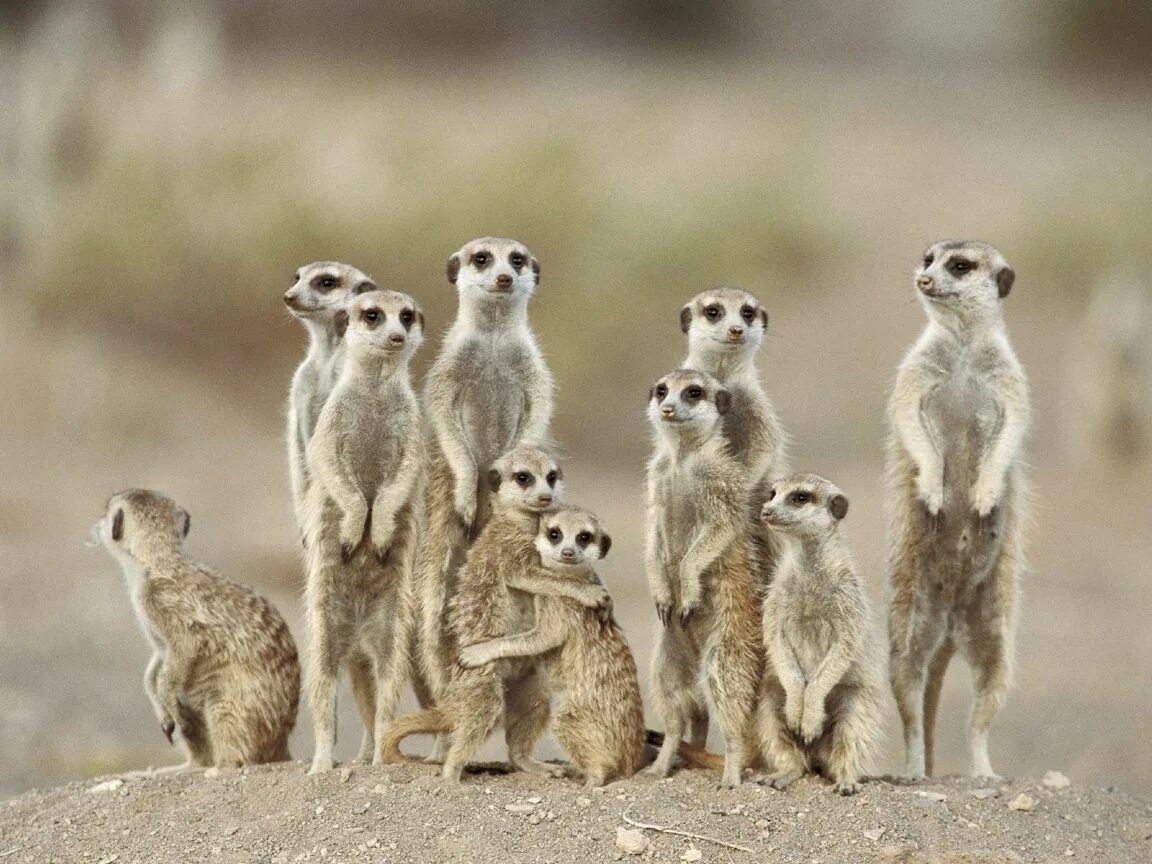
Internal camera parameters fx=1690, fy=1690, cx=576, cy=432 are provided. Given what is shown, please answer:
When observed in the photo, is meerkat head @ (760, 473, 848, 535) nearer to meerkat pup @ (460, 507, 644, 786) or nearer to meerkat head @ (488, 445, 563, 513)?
meerkat pup @ (460, 507, 644, 786)

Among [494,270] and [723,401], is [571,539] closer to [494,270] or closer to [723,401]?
[723,401]

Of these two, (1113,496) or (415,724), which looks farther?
(1113,496)

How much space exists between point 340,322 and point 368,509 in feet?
1.80

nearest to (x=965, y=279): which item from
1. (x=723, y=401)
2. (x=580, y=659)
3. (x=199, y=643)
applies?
(x=723, y=401)

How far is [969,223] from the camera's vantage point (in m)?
17.3

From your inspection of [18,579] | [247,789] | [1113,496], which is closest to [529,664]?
[247,789]

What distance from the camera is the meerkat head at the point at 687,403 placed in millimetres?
4180

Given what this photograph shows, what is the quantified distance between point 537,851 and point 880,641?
3.47 ft

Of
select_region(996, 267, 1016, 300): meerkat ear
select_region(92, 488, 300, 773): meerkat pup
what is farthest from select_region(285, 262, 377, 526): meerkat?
select_region(996, 267, 1016, 300): meerkat ear

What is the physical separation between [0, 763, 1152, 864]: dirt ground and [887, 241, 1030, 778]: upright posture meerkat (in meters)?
0.49

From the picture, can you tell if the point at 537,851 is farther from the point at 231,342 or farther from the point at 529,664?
the point at 231,342

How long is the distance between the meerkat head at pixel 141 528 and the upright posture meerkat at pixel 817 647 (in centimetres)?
158

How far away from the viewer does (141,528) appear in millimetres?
4465

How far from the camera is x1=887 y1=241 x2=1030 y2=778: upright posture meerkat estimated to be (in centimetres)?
462
